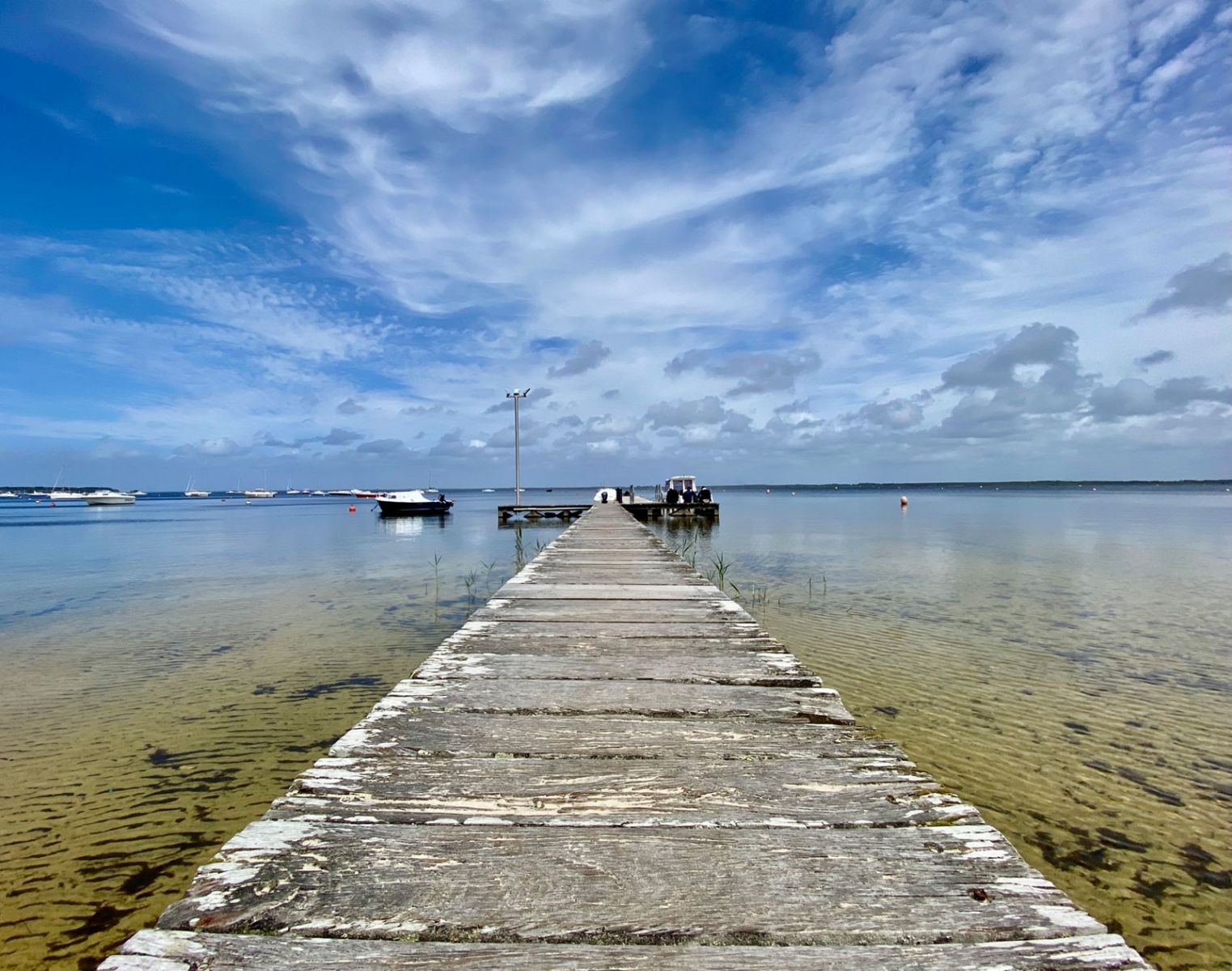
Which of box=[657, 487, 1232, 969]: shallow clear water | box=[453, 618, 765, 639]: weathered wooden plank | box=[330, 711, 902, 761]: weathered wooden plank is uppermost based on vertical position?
box=[453, 618, 765, 639]: weathered wooden plank

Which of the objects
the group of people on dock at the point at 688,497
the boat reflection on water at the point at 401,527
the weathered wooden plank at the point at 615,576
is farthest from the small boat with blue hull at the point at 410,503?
the weathered wooden plank at the point at 615,576

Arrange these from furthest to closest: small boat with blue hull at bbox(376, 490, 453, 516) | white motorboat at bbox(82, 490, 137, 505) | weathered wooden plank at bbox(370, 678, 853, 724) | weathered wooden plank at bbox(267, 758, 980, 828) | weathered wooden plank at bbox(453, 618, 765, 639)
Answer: white motorboat at bbox(82, 490, 137, 505)
small boat with blue hull at bbox(376, 490, 453, 516)
weathered wooden plank at bbox(453, 618, 765, 639)
weathered wooden plank at bbox(370, 678, 853, 724)
weathered wooden plank at bbox(267, 758, 980, 828)

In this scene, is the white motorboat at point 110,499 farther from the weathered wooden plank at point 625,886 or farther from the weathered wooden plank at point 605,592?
the weathered wooden plank at point 625,886

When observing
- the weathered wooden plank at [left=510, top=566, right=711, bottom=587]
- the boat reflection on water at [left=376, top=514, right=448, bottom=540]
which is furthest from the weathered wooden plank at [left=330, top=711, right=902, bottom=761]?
the boat reflection on water at [left=376, top=514, right=448, bottom=540]

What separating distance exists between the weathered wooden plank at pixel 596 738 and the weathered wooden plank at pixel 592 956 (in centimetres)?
92

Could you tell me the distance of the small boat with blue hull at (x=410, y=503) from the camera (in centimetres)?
4750

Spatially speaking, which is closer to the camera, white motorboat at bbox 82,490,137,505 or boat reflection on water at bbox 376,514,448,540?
boat reflection on water at bbox 376,514,448,540

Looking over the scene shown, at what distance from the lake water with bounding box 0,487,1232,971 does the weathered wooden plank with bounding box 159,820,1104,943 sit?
97.4 inches

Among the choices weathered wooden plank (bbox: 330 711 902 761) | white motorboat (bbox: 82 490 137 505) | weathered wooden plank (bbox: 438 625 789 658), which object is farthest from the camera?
white motorboat (bbox: 82 490 137 505)

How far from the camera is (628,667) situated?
355 centimetres

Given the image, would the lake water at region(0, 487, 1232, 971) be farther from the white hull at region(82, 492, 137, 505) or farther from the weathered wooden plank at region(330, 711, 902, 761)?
the white hull at region(82, 492, 137, 505)

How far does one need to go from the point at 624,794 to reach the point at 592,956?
726 mm

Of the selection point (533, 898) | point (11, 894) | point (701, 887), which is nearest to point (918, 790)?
point (701, 887)

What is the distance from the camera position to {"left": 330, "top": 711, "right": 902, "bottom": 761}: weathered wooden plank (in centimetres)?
233
